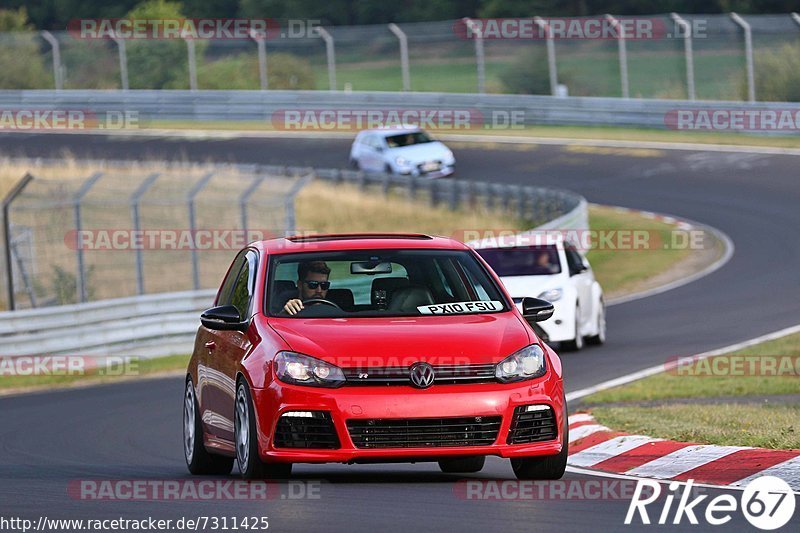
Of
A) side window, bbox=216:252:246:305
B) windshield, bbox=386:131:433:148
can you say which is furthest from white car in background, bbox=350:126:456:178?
side window, bbox=216:252:246:305

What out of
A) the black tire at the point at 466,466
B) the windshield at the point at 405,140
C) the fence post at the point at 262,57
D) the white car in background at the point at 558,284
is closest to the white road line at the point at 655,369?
the white car in background at the point at 558,284

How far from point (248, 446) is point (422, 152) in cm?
3151

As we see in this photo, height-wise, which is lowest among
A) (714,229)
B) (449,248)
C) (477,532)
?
(714,229)

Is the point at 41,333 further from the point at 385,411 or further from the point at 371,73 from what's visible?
the point at 371,73

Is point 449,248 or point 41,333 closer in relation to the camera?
point 449,248

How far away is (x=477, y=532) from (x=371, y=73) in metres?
44.1

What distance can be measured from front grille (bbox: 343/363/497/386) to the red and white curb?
1512 millimetres

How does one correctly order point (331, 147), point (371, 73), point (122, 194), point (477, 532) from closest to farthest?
point (477, 532), point (122, 194), point (331, 147), point (371, 73)

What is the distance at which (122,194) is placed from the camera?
33.3 metres

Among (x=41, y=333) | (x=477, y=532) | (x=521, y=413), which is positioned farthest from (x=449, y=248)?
(x=41, y=333)

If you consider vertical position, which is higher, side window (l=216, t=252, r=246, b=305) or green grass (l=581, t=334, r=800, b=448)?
side window (l=216, t=252, r=246, b=305)

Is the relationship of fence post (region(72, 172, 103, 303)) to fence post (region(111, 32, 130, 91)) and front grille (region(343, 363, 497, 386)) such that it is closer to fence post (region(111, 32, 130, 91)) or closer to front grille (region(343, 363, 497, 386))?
front grille (region(343, 363, 497, 386))

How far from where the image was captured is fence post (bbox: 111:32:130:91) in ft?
167

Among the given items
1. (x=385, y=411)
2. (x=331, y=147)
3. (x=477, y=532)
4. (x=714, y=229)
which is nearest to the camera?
(x=477, y=532)
